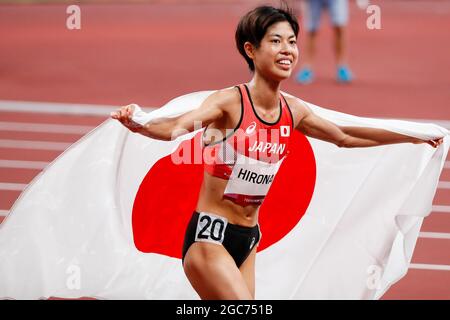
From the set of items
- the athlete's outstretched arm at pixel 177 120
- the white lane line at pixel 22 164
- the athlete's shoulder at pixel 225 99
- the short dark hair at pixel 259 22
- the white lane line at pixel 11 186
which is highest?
the short dark hair at pixel 259 22

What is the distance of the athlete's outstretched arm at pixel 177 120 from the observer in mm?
4547

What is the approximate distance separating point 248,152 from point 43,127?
23.9ft

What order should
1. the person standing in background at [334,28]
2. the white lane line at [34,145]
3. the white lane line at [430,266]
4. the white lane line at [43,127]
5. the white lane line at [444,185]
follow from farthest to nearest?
the person standing in background at [334,28] < the white lane line at [43,127] < the white lane line at [34,145] < the white lane line at [444,185] < the white lane line at [430,266]

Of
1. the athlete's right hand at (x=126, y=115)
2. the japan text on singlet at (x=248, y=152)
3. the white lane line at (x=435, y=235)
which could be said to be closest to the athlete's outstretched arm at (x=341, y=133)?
the japan text on singlet at (x=248, y=152)

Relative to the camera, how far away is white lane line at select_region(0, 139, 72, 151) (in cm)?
1103

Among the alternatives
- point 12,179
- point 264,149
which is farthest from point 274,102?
point 12,179

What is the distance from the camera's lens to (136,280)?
6.30 meters

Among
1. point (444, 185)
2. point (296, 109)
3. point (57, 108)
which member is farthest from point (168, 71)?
point (296, 109)

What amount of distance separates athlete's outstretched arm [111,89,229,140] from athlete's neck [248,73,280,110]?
152 millimetres

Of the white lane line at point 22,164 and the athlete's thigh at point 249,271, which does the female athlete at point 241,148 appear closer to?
the athlete's thigh at point 249,271

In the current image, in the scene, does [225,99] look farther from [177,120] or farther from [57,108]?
[57,108]

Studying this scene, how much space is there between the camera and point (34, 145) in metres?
11.1

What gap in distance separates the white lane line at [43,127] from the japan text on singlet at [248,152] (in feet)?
22.1

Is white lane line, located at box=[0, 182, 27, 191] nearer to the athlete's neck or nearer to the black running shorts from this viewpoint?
the black running shorts
